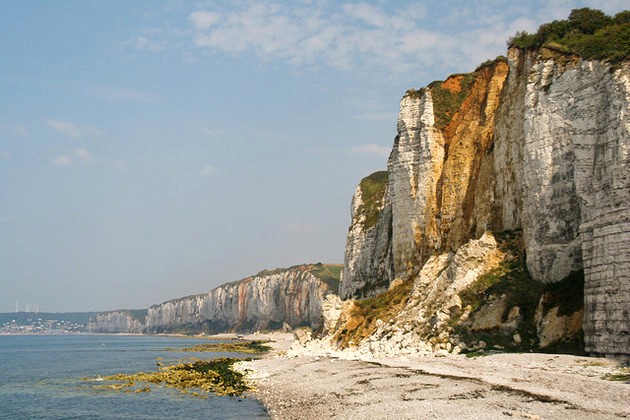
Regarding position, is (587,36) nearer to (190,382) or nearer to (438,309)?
(438,309)

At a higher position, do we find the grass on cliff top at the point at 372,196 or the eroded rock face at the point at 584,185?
the grass on cliff top at the point at 372,196

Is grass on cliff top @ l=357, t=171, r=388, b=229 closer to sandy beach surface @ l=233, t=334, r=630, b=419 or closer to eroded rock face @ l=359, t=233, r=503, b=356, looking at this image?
eroded rock face @ l=359, t=233, r=503, b=356

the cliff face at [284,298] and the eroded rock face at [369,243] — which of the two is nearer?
the eroded rock face at [369,243]

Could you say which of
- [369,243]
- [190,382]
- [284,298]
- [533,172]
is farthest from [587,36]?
[284,298]

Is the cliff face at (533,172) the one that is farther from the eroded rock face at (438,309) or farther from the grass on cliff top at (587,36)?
the eroded rock face at (438,309)

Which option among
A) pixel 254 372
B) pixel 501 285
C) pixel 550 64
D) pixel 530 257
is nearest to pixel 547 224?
pixel 530 257

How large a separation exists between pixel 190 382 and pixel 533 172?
1118 inches

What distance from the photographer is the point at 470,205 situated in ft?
171

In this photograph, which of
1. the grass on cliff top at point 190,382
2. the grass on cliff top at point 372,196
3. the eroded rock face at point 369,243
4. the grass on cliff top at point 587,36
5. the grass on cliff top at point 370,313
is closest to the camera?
the grass on cliff top at point 587,36

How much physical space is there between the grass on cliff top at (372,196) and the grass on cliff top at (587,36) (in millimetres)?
41504

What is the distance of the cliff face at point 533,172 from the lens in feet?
93.8

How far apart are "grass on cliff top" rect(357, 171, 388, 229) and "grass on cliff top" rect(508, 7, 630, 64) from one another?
A: 4150 cm

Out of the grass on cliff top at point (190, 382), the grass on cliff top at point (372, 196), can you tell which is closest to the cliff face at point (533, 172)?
the grass on cliff top at point (372, 196)

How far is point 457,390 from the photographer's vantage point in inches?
965
